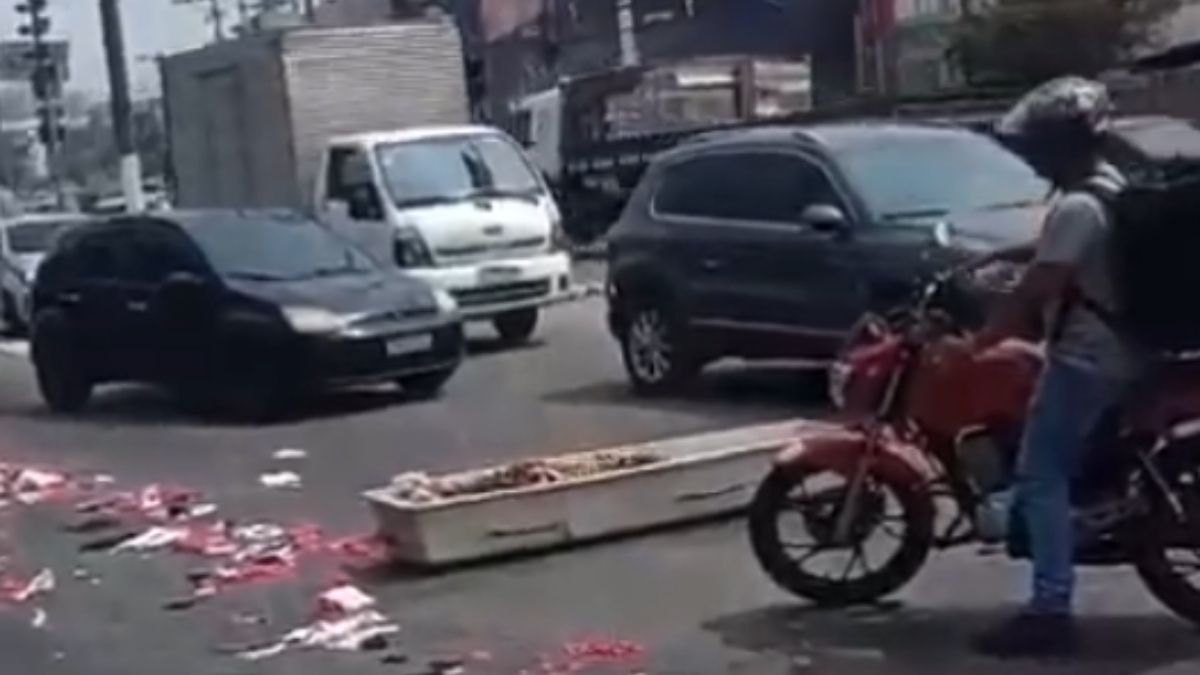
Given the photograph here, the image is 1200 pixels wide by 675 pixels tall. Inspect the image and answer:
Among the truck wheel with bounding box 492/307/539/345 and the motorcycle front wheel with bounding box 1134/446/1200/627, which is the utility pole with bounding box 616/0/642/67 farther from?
the motorcycle front wheel with bounding box 1134/446/1200/627

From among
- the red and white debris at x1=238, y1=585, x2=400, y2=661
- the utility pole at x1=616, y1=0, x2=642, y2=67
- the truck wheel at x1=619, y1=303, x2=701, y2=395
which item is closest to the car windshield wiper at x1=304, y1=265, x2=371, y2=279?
the truck wheel at x1=619, y1=303, x2=701, y2=395

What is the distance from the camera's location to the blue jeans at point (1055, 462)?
820 cm

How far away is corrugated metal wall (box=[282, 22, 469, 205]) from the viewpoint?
30.3 metres

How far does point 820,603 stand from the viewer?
30.9 feet

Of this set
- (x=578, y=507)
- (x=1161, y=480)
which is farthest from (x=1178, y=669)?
(x=578, y=507)

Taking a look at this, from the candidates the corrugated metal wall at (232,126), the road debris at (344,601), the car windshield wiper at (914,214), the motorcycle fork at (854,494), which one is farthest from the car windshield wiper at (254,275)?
the motorcycle fork at (854,494)

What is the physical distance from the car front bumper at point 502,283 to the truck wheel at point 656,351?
16.2 ft

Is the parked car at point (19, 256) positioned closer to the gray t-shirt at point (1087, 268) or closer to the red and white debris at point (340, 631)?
the red and white debris at point (340, 631)

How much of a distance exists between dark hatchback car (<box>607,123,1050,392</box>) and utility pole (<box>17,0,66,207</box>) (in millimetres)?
33334

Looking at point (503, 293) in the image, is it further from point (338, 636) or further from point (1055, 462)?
point (1055, 462)

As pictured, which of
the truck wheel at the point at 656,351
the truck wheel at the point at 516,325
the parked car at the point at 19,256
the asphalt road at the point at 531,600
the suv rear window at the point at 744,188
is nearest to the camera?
the asphalt road at the point at 531,600

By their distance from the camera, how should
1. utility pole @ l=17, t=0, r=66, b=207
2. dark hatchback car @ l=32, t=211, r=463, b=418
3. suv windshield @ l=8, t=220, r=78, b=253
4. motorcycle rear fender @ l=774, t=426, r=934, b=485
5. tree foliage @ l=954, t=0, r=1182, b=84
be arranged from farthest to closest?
utility pole @ l=17, t=0, r=66, b=207, tree foliage @ l=954, t=0, r=1182, b=84, suv windshield @ l=8, t=220, r=78, b=253, dark hatchback car @ l=32, t=211, r=463, b=418, motorcycle rear fender @ l=774, t=426, r=934, b=485

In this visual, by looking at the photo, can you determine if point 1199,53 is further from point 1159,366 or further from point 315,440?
point 315,440

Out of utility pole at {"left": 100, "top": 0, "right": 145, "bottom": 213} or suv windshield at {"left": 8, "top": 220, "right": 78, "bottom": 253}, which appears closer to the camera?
suv windshield at {"left": 8, "top": 220, "right": 78, "bottom": 253}
